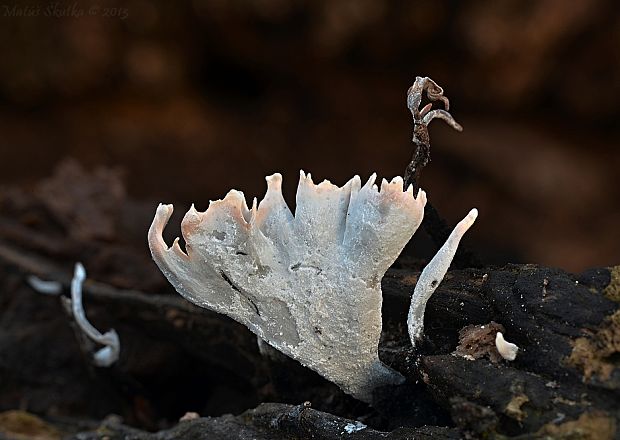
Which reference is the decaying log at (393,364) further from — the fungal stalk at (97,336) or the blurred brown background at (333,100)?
the blurred brown background at (333,100)

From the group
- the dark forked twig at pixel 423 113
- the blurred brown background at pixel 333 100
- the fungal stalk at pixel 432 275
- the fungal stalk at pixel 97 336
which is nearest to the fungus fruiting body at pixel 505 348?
the fungal stalk at pixel 432 275

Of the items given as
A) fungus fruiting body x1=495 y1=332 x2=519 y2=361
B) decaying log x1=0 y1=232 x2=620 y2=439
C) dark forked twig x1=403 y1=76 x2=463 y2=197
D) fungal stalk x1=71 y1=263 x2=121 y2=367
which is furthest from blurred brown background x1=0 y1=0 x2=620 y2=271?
fungus fruiting body x1=495 y1=332 x2=519 y2=361

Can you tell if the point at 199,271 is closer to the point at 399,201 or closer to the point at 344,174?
the point at 399,201

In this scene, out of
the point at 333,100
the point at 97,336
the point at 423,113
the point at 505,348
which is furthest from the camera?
the point at 333,100

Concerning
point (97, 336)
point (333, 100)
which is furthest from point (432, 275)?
point (333, 100)

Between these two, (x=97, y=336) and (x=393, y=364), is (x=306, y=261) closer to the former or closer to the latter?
(x=393, y=364)

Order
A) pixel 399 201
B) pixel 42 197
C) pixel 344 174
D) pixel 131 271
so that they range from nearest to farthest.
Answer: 1. pixel 399 201
2. pixel 131 271
3. pixel 42 197
4. pixel 344 174

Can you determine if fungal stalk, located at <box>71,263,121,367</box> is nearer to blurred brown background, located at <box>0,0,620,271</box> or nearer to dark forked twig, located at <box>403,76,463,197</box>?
dark forked twig, located at <box>403,76,463,197</box>

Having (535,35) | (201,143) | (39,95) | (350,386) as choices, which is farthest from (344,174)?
(350,386)
